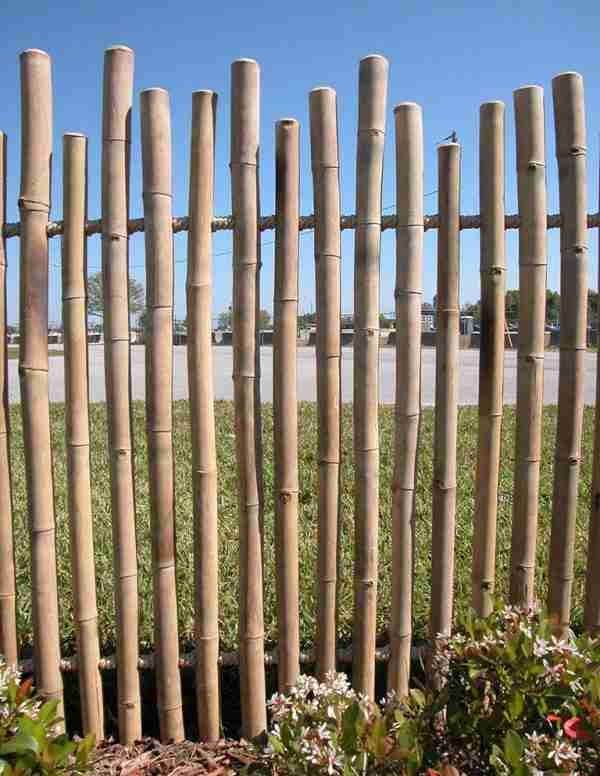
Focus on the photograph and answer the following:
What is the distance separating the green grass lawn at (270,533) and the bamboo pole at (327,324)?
34.4 inches

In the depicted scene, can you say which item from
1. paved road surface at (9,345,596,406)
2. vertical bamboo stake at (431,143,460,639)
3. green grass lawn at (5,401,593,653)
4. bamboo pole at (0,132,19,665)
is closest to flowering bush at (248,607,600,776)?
vertical bamboo stake at (431,143,460,639)

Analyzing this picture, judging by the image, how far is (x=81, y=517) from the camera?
232 cm

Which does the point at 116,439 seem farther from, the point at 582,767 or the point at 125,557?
the point at 582,767

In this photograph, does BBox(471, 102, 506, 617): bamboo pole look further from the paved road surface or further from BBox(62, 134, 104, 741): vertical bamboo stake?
the paved road surface

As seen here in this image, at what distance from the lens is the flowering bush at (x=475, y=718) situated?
4.95 ft

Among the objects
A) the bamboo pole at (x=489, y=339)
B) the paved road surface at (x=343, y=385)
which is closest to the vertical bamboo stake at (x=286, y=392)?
the bamboo pole at (x=489, y=339)

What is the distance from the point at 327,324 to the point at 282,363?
7.4 inches

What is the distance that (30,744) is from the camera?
151cm

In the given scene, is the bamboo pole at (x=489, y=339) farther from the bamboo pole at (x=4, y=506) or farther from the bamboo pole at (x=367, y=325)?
the bamboo pole at (x=4, y=506)

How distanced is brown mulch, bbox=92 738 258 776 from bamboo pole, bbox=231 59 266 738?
105 millimetres

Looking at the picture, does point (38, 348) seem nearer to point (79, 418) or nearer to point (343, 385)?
point (79, 418)

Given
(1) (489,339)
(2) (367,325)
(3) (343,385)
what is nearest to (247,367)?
(2) (367,325)

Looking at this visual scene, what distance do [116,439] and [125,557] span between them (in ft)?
1.30

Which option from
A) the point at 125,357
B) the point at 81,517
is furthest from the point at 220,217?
the point at 81,517
